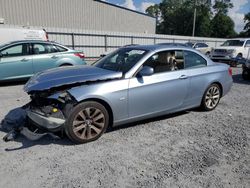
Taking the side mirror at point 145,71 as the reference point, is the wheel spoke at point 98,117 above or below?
below

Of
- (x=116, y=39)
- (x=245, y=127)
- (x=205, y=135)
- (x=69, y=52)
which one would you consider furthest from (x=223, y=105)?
(x=116, y=39)

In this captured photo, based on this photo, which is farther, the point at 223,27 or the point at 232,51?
the point at 223,27

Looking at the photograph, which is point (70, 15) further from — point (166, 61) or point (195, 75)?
point (195, 75)

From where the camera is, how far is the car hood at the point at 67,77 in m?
3.51

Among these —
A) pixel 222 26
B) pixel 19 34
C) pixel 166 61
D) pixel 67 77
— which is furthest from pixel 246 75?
pixel 222 26

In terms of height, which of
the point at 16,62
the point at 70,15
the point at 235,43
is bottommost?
the point at 16,62

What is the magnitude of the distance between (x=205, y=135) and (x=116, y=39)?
15.6 meters

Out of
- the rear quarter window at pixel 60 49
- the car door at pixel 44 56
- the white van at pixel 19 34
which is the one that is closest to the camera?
the car door at pixel 44 56

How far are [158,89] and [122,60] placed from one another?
3.01ft

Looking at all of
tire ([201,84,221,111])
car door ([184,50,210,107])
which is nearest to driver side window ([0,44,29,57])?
car door ([184,50,210,107])

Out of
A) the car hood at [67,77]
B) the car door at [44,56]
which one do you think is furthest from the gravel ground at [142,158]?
the car door at [44,56]

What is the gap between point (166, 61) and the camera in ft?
14.5

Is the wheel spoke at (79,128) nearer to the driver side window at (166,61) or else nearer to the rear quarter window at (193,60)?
the driver side window at (166,61)

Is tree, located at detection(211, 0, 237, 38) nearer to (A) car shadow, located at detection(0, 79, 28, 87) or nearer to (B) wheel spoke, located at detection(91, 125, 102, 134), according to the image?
(A) car shadow, located at detection(0, 79, 28, 87)
